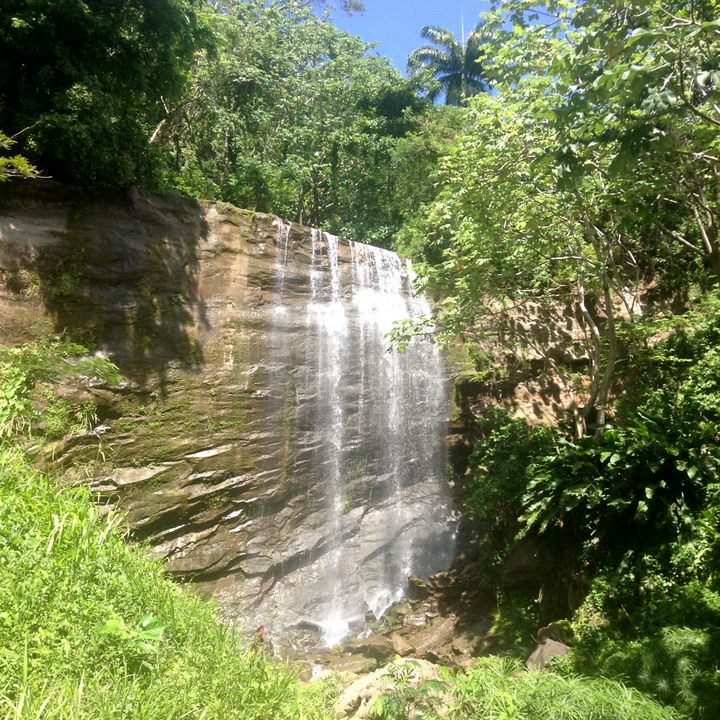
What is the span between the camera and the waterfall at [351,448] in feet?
31.6

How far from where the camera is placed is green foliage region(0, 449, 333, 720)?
3.06 metres

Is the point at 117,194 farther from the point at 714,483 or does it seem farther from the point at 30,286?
the point at 714,483

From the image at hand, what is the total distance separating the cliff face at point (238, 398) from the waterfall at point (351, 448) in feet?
0.10

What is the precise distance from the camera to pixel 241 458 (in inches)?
371

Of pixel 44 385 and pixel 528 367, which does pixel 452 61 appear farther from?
pixel 44 385

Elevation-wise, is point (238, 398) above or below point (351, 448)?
above

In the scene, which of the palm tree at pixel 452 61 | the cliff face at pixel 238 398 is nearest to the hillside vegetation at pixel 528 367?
the cliff face at pixel 238 398

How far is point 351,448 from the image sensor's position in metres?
10.6

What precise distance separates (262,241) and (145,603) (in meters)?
8.17

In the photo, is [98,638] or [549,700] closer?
[98,638]

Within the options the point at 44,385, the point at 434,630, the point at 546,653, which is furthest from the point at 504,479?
the point at 44,385

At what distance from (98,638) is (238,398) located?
20.6 ft

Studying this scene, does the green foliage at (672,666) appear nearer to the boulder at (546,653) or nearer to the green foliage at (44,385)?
the boulder at (546,653)

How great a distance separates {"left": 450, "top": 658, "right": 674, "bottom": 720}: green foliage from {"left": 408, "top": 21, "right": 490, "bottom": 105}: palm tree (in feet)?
77.8
